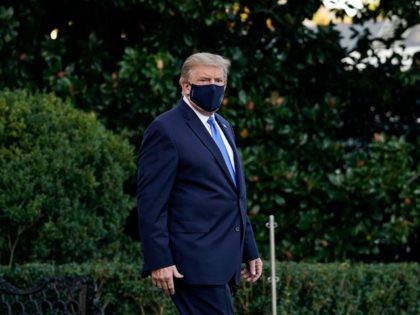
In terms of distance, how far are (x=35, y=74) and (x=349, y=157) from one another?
2.91 m

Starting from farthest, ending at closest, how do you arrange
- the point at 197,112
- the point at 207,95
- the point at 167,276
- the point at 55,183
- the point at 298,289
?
the point at 55,183, the point at 298,289, the point at 197,112, the point at 207,95, the point at 167,276

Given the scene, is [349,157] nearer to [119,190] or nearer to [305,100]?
[305,100]

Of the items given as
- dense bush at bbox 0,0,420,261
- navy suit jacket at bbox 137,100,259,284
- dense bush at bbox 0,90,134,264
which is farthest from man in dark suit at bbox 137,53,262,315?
dense bush at bbox 0,0,420,261

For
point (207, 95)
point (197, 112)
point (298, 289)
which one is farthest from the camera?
point (298, 289)

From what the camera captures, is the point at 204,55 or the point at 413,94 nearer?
the point at 204,55

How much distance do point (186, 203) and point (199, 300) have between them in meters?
0.43

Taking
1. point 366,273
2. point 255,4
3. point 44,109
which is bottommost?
point 366,273

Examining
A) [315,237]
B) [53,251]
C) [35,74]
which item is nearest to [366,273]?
[315,237]

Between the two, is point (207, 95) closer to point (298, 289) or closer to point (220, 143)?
point (220, 143)

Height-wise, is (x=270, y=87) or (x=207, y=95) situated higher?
(x=270, y=87)

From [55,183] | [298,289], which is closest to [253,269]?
[298,289]

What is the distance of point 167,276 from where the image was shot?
5.13 m

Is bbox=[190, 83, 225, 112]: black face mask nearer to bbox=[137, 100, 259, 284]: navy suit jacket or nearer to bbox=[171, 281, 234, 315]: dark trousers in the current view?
bbox=[137, 100, 259, 284]: navy suit jacket

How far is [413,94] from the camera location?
1123cm
